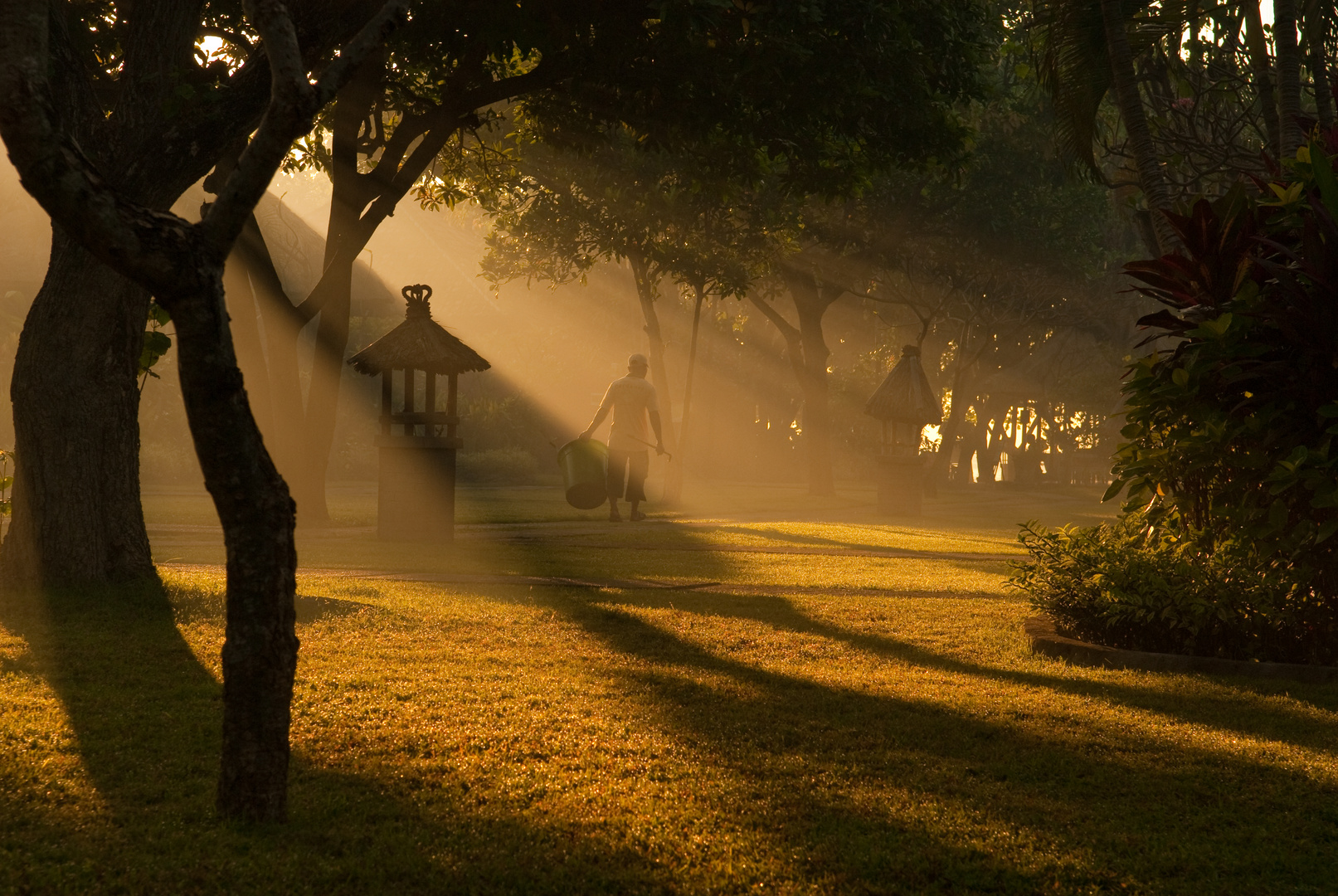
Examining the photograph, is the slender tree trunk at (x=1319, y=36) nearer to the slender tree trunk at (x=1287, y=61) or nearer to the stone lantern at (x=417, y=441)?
the slender tree trunk at (x=1287, y=61)

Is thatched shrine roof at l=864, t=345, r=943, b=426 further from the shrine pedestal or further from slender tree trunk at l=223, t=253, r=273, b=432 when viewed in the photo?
slender tree trunk at l=223, t=253, r=273, b=432

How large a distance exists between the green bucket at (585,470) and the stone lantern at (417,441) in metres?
2.86

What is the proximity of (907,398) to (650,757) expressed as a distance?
21695 mm

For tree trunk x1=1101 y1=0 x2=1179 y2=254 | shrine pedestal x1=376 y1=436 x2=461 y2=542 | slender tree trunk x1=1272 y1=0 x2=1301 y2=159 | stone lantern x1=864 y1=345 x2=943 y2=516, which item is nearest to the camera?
tree trunk x1=1101 y1=0 x2=1179 y2=254

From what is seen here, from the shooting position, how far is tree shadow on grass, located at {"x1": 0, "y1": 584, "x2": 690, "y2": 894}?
330 centimetres

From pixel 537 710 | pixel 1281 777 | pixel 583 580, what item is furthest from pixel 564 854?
pixel 583 580

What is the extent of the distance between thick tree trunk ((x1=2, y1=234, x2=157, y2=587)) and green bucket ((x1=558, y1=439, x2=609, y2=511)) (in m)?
9.86

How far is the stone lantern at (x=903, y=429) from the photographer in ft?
81.7

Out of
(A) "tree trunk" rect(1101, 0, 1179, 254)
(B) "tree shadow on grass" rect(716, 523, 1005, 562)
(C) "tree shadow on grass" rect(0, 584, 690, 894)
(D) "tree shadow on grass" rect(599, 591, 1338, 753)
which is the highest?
(A) "tree trunk" rect(1101, 0, 1179, 254)

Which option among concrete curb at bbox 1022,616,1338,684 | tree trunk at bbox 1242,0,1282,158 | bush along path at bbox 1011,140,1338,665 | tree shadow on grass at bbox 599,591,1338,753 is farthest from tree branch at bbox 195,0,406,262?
tree trunk at bbox 1242,0,1282,158

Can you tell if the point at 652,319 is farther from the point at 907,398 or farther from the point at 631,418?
the point at 631,418

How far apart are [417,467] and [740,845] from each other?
455 inches

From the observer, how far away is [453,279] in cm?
6425

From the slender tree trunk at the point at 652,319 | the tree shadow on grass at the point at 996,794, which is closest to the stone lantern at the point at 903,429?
the slender tree trunk at the point at 652,319
